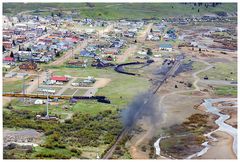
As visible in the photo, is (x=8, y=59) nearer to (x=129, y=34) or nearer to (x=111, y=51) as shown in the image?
(x=111, y=51)

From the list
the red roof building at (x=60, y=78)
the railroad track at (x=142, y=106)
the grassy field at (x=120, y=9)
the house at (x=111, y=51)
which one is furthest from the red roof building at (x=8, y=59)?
the grassy field at (x=120, y=9)

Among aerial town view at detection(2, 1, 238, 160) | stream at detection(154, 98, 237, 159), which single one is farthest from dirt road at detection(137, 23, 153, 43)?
stream at detection(154, 98, 237, 159)

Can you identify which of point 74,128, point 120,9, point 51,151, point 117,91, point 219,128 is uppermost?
point 120,9

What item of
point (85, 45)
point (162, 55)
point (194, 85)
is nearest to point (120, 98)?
point (194, 85)

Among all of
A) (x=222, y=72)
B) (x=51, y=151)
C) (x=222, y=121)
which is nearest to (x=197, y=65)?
(x=222, y=72)

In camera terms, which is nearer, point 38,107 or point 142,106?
point 38,107

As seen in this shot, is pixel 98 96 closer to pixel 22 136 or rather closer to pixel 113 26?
pixel 22 136

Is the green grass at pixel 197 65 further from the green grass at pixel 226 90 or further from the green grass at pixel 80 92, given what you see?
the green grass at pixel 80 92

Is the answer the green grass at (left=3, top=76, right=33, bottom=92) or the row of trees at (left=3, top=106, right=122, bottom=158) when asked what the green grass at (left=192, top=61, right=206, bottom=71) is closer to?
the green grass at (left=3, top=76, right=33, bottom=92)
